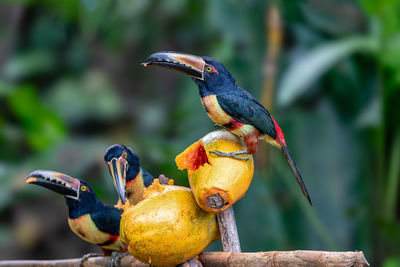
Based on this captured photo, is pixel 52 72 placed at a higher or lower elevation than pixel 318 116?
higher

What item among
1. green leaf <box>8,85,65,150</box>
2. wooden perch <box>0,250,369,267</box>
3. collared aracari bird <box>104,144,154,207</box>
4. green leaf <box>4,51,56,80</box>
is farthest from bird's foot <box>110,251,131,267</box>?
green leaf <box>4,51,56,80</box>

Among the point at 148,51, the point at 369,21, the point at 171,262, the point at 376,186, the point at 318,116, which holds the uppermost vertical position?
the point at 148,51

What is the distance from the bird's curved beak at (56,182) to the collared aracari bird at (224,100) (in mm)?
292

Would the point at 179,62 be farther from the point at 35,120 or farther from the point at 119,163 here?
the point at 35,120

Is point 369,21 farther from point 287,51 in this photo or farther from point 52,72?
point 52,72

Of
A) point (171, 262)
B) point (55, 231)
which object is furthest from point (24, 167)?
point (171, 262)

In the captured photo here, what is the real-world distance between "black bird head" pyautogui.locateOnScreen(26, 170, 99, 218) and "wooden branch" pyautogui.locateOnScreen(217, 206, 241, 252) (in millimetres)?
310

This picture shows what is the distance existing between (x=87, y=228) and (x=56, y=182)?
0.14m

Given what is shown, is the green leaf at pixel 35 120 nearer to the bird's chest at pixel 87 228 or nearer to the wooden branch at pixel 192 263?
the bird's chest at pixel 87 228

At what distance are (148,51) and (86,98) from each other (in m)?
0.70

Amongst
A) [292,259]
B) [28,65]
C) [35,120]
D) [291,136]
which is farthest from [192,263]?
[28,65]

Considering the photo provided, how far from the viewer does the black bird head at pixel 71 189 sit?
899mm

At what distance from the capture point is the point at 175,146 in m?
2.87

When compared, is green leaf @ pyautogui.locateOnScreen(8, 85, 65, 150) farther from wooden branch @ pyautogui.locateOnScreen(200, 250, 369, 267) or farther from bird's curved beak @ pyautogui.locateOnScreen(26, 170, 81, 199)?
wooden branch @ pyautogui.locateOnScreen(200, 250, 369, 267)
